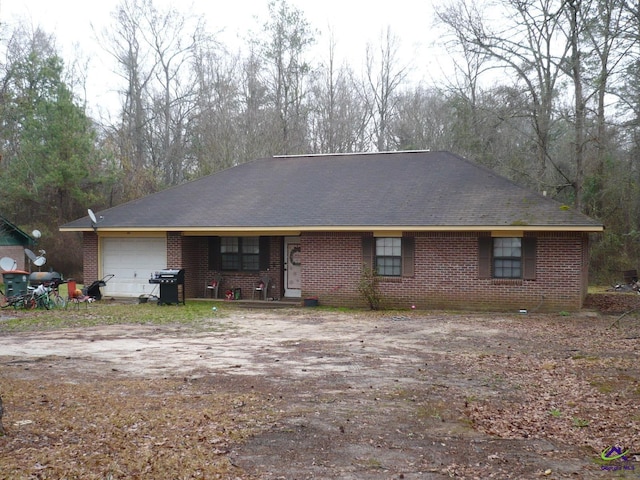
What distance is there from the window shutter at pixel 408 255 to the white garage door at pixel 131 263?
7.35m

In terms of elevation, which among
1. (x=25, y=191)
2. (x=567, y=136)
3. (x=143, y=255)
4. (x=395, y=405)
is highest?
(x=567, y=136)

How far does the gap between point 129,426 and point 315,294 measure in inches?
489

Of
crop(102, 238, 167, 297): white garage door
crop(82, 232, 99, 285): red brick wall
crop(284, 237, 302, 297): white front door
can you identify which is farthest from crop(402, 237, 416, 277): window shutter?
crop(82, 232, 99, 285): red brick wall

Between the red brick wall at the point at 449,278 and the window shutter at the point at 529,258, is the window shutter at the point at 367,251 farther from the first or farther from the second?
the window shutter at the point at 529,258

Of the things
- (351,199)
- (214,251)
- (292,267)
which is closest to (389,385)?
(351,199)

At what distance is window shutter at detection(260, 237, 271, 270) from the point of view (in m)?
19.6

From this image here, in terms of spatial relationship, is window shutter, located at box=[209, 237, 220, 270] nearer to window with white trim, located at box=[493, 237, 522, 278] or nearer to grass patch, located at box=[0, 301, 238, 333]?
grass patch, located at box=[0, 301, 238, 333]

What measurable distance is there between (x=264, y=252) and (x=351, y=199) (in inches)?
121

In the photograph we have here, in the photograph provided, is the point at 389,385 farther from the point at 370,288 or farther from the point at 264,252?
the point at 264,252

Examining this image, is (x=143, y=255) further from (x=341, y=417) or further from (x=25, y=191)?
(x=341, y=417)

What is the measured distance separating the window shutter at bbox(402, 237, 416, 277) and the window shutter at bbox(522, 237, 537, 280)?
9.33 ft

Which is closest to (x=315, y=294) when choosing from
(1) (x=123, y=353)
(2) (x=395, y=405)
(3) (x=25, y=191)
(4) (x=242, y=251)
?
(4) (x=242, y=251)

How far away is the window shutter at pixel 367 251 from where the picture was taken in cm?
1784

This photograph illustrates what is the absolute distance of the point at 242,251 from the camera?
20000 mm
